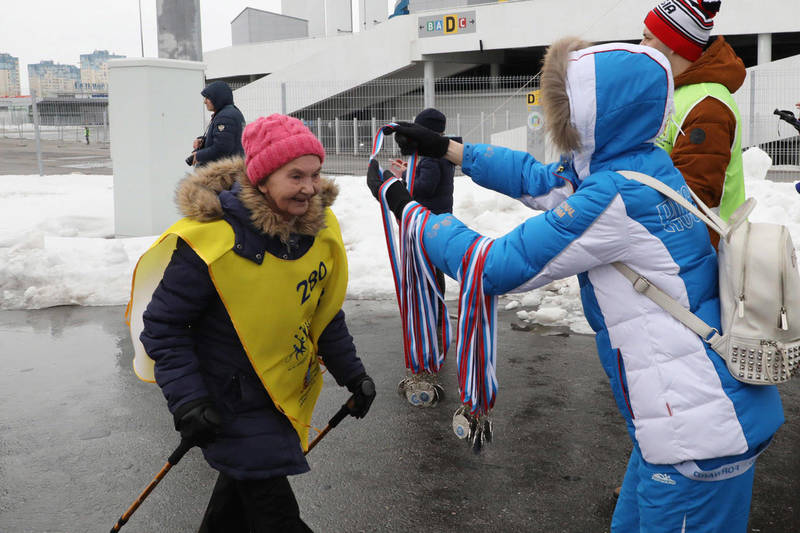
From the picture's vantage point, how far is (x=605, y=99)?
2346 mm

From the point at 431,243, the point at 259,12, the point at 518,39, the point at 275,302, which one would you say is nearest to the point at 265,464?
the point at 275,302

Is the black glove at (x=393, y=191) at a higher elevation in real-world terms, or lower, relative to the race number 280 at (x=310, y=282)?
higher

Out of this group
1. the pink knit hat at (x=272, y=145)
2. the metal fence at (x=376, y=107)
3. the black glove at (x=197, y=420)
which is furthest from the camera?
the metal fence at (x=376, y=107)

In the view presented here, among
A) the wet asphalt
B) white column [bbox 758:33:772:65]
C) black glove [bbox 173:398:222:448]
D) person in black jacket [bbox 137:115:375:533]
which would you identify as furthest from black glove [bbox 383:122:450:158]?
white column [bbox 758:33:772:65]

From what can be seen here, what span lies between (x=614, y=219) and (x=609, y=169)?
0.19m

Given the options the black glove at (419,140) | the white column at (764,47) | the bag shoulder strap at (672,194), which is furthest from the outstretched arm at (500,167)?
the white column at (764,47)

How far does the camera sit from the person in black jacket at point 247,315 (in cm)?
249

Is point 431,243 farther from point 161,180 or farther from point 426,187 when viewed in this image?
point 161,180

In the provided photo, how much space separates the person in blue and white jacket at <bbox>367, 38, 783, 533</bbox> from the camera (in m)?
2.31

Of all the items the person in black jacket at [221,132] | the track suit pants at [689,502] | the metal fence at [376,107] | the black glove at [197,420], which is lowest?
the track suit pants at [689,502]

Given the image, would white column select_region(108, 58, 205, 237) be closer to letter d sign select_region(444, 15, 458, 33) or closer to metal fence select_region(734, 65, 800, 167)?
metal fence select_region(734, 65, 800, 167)

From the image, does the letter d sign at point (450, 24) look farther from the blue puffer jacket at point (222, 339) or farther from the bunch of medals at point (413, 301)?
the blue puffer jacket at point (222, 339)

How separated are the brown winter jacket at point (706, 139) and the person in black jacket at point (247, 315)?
1552 millimetres

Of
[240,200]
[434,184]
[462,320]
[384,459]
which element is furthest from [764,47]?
[240,200]
